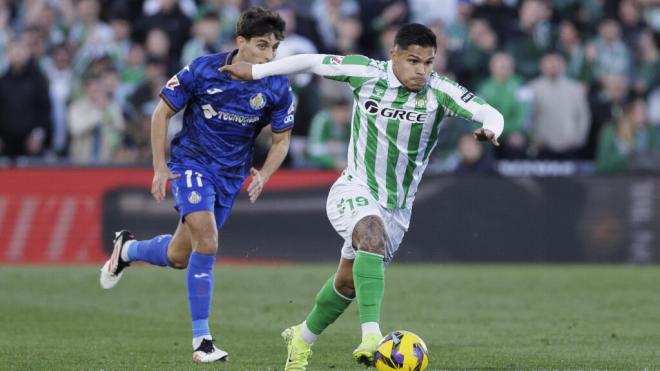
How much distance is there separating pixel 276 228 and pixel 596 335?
7.40 m

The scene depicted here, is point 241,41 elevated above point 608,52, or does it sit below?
above

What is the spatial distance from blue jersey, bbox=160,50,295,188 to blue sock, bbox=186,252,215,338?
0.68 metres

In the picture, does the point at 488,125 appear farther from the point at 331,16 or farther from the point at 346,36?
the point at 331,16

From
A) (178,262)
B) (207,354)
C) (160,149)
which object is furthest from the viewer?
(178,262)

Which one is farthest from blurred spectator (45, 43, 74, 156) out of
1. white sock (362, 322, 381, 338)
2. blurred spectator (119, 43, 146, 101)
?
white sock (362, 322, 381, 338)

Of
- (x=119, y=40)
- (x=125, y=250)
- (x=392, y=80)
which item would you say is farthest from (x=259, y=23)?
(x=119, y=40)

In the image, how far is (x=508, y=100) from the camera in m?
17.8

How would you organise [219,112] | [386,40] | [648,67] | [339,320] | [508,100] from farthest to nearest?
[648,67], [386,40], [508,100], [339,320], [219,112]

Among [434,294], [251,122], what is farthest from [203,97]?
[434,294]

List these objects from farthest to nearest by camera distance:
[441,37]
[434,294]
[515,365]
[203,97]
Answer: [441,37], [434,294], [203,97], [515,365]

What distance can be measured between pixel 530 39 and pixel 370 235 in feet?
39.9

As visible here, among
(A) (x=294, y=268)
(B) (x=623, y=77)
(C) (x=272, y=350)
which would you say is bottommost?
(A) (x=294, y=268)

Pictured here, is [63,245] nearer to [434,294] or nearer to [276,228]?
[276,228]

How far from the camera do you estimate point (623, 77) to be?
19.6 m
